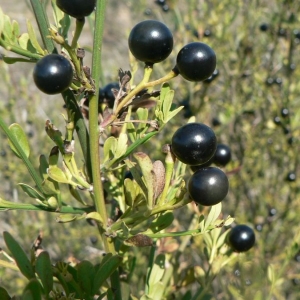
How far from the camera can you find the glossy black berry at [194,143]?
91 cm

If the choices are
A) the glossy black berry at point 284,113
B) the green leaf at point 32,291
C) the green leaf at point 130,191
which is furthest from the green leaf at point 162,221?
the glossy black berry at point 284,113

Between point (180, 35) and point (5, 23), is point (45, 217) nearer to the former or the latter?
point (180, 35)

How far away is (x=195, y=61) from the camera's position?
3.06 feet

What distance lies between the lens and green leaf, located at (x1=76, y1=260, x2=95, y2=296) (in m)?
0.98

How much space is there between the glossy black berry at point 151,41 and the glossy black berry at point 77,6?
11cm

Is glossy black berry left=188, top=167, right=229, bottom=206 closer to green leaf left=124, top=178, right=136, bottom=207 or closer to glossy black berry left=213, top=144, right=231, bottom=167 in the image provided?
green leaf left=124, top=178, right=136, bottom=207

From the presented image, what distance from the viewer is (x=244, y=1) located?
371 centimetres

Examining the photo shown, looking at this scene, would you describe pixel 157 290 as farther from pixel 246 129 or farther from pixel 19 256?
pixel 246 129

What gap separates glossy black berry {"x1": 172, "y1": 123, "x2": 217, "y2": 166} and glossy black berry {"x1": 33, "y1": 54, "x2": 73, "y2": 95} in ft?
0.73

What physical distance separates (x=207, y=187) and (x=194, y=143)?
0.26 feet

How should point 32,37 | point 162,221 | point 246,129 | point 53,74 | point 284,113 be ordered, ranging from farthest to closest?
point 246,129 → point 284,113 → point 162,221 → point 32,37 → point 53,74

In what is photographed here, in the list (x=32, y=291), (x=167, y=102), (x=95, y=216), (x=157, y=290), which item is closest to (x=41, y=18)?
(x=167, y=102)

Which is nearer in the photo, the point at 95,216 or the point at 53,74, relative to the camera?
the point at 53,74

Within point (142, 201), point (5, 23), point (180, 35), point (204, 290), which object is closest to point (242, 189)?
point (180, 35)
